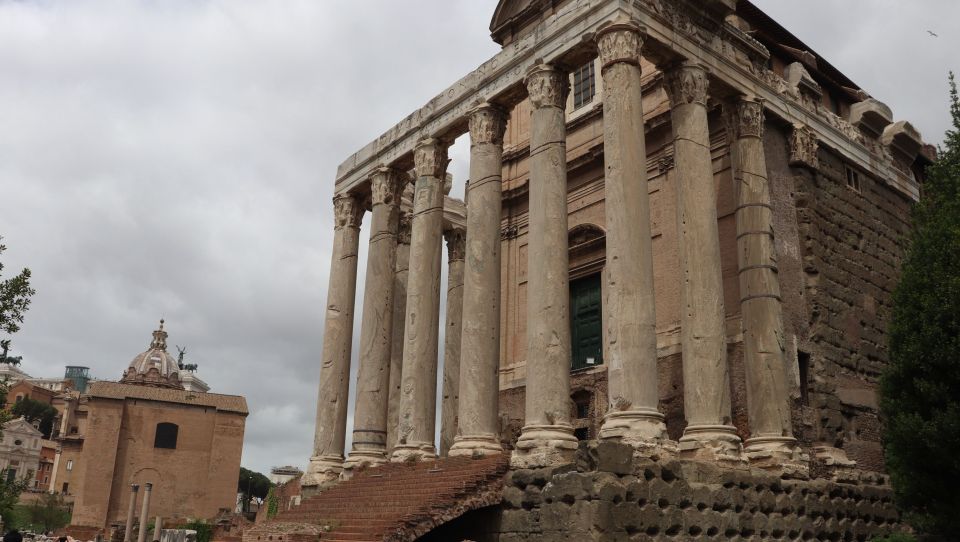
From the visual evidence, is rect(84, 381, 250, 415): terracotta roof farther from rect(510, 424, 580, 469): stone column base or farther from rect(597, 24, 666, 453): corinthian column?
rect(597, 24, 666, 453): corinthian column

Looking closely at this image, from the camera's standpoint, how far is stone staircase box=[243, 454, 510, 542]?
13.3 meters

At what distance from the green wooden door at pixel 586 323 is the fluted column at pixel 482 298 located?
4.05 metres

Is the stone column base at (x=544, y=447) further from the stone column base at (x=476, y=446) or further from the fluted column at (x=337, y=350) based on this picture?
the fluted column at (x=337, y=350)

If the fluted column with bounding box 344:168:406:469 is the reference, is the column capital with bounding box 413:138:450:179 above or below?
above

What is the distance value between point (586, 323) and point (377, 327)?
526 cm

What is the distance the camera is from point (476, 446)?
1562 cm

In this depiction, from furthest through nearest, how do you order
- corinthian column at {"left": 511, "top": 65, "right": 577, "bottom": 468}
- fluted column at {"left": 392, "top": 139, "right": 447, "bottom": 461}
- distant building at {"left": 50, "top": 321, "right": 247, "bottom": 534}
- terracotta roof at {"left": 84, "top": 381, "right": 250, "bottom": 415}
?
1. terracotta roof at {"left": 84, "top": 381, "right": 250, "bottom": 415}
2. distant building at {"left": 50, "top": 321, "right": 247, "bottom": 534}
3. fluted column at {"left": 392, "top": 139, "right": 447, "bottom": 461}
4. corinthian column at {"left": 511, "top": 65, "right": 577, "bottom": 468}

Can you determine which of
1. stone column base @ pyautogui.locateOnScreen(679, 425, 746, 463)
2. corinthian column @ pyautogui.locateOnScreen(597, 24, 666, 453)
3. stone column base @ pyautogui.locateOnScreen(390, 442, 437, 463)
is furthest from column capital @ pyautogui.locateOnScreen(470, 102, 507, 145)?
stone column base @ pyautogui.locateOnScreen(679, 425, 746, 463)

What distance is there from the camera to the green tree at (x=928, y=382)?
1273 centimetres

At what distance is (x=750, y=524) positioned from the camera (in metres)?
13.5

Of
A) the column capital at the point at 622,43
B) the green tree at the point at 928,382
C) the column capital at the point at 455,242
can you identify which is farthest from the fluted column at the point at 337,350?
the green tree at the point at 928,382

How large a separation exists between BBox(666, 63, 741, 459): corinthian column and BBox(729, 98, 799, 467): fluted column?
1209 mm

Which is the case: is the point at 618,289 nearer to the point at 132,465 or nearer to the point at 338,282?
the point at 338,282

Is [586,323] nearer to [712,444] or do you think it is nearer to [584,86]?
[584,86]
